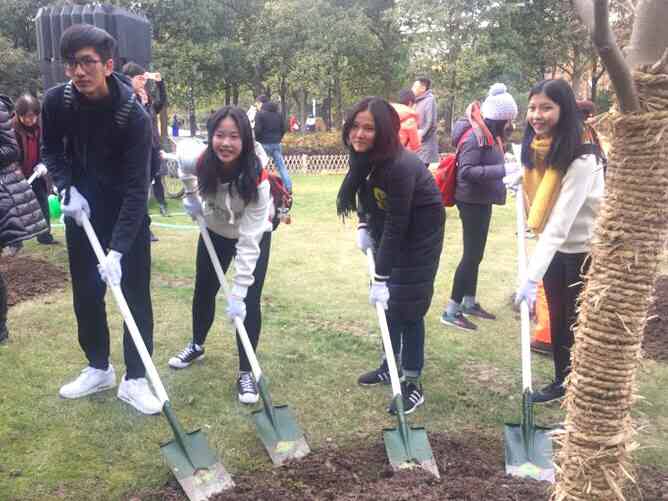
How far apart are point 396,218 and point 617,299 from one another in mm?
1376

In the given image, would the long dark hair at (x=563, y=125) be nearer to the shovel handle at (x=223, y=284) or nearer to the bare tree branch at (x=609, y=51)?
the bare tree branch at (x=609, y=51)

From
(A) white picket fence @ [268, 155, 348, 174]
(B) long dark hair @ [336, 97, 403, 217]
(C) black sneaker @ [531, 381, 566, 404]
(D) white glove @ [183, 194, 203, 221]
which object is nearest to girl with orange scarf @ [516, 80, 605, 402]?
(C) black sneaker @ [531, 381, 566, 404]

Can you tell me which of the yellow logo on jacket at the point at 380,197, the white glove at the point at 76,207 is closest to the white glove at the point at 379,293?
the yellow logo on jacket at the point at 380,197

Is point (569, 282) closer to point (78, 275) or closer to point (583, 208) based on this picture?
point (583, 208)

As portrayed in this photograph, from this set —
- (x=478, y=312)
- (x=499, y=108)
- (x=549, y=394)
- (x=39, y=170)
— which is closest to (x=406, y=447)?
(x=549, y=394)

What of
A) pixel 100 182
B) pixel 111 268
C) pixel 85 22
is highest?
pixel 85 22

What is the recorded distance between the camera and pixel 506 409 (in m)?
3.37

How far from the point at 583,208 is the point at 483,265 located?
3178mm

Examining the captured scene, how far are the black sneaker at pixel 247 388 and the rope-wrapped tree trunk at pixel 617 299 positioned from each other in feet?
6.06

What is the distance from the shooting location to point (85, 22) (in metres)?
7.62

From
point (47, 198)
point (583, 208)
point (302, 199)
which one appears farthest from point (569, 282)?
point (302, 199)

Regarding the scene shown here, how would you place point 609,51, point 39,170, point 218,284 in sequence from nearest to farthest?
point 609,51
point 218,284
point 39,170

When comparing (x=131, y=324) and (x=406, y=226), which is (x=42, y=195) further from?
(x=406, y=226)

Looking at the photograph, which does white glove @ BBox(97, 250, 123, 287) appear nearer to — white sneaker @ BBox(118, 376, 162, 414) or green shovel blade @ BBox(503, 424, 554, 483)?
white sneaker @ BBox(118, 376, 162, 414)
